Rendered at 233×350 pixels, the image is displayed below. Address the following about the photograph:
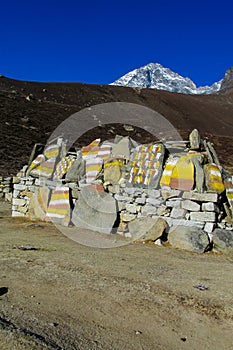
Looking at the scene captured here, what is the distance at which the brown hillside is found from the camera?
27.6 meters

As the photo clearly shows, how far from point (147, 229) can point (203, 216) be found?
125 centimetres

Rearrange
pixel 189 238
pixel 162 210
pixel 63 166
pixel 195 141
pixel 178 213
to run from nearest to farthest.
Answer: pixel 189 238
pixel 178 213
pixel 162 210
pixel 195 141
pixel 63 166

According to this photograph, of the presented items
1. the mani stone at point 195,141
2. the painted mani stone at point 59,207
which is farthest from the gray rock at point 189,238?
the painted mani stone at point 59,207

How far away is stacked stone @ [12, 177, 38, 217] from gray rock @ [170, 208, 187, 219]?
4690 millimetres

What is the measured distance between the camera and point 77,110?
49.8 m

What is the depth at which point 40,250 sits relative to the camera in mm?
6156

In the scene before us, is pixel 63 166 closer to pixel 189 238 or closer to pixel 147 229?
pixel 147 229

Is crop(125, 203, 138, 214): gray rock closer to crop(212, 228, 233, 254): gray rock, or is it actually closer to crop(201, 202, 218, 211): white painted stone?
crop(201, 202, 218, 211): white painted stone

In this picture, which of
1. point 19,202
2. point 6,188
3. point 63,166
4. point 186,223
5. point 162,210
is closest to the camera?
point 186,223

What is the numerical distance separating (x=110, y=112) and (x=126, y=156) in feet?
149

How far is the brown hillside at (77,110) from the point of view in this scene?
2760 centimetres

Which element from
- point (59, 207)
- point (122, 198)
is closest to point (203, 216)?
point (122, 198)

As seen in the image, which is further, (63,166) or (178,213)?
(63,166)

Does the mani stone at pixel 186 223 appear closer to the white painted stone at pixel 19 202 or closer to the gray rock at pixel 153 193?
the gray rock at pixel 153 193
